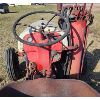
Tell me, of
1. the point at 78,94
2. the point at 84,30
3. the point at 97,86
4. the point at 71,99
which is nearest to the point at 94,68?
the point at 97,86

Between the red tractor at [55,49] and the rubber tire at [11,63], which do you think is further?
the rubber tire at [11,63]

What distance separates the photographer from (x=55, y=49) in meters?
4.32

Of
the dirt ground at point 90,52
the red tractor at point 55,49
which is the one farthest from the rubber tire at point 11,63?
the dirt ground at point 90,52

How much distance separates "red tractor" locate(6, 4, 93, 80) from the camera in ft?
13.9

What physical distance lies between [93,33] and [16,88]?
243 inches

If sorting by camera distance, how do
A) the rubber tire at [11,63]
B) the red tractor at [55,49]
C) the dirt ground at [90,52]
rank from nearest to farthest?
the red tractor at [55,49]
the rubber tire at [11,63]
the dirt ground at [90,52]

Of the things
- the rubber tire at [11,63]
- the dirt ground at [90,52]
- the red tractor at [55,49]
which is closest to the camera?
the red tractor at [55,49]

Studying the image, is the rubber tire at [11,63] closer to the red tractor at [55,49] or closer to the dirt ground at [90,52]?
the red tractor at [55,49]

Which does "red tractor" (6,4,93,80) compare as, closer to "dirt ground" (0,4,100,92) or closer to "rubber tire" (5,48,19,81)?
"rubber tire" (5,48,19,81)

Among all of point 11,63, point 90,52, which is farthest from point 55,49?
point 90,52

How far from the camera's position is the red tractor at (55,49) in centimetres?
423

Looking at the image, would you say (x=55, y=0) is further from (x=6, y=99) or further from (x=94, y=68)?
(x=6, y=99)

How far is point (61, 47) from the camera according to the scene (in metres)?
4.36

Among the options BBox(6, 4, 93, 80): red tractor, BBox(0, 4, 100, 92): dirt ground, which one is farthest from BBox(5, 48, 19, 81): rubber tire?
BBox(0, 4, 100, 92): dirt ground
